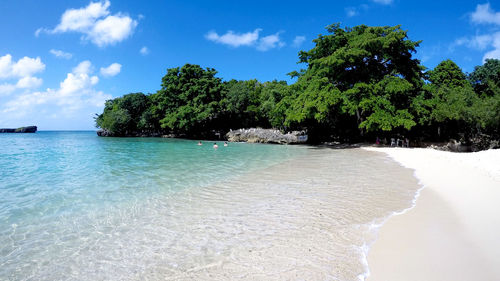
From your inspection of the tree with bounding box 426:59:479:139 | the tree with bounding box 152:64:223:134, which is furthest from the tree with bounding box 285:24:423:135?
the tree with bounding box 152:64:223:134

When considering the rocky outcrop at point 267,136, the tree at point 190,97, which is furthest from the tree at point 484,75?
the tree at point 190,97

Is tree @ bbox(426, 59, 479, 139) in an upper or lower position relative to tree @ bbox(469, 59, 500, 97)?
lower

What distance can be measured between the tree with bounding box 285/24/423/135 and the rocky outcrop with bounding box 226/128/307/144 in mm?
8557

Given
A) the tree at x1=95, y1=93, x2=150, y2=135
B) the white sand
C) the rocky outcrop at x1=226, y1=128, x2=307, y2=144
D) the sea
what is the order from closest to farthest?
1. the white sand
2. the sea
3. the rocky outcrop at x1=226, y1=128, x2=307, y2=144
4. the tree at x1=95, y1=93, x2=150, y2=135

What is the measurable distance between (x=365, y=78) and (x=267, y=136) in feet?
52.2

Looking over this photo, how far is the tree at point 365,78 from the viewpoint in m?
22.7

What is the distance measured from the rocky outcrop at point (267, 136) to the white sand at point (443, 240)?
1109 inches

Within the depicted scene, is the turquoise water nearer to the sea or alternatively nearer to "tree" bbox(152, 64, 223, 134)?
the sea

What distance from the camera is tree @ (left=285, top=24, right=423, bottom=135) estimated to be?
74.5ft

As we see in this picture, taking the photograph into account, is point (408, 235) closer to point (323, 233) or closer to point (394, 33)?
point (323, 233)

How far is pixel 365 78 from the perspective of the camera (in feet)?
86.1

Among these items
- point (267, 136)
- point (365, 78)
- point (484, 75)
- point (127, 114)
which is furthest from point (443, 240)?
point (127, 114)

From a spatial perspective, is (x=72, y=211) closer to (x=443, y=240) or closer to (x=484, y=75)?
(x=443, y=240)

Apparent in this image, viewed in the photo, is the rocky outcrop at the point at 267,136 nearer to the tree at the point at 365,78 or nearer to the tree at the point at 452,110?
the tree at the point at 365,78
